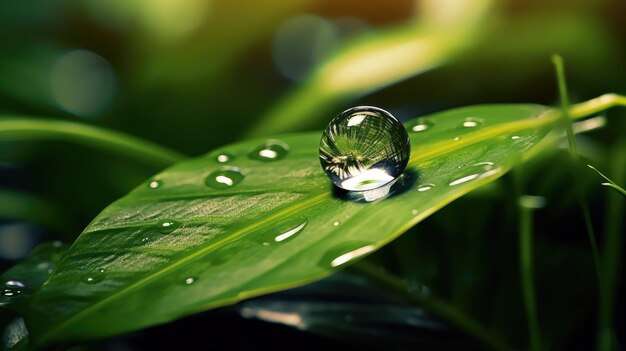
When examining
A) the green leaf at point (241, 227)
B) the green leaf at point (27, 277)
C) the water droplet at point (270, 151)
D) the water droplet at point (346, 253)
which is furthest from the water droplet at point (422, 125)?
the green leaf at point (27, 277)

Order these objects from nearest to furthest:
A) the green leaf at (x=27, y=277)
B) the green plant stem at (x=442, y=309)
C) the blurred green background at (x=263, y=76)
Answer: the green leaf at (x=27, y=277)
the green plant stem at (x=442, y=309)
the blurred green background at (x=263, y=76)

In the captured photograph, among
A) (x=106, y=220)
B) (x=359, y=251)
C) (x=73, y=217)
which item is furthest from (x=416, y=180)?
(x=73, y=217)

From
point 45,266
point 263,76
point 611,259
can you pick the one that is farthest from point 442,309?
point 263,76

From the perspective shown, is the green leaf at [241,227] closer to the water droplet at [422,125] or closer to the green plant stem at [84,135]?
the water droplet at [422,125]

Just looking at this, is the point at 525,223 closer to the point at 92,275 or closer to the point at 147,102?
the point at 92,275

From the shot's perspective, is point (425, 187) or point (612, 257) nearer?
point (425, 187)

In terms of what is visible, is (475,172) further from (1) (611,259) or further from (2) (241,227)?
(1) (611,259)

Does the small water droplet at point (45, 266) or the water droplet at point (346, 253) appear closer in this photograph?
the water droplet at point (346, 253)
